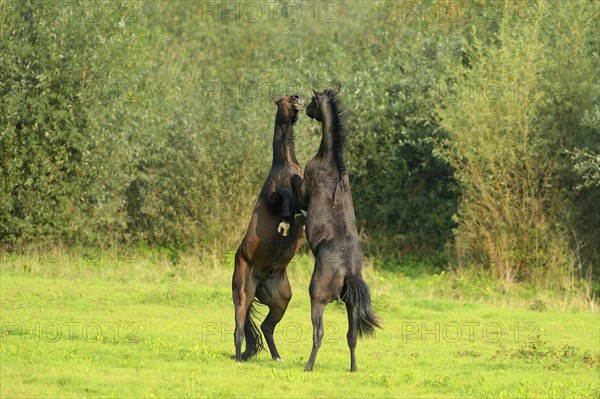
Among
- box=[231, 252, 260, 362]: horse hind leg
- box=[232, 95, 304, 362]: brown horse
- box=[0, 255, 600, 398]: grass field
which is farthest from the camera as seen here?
box=[232, 95, 304, 362]: brown horse

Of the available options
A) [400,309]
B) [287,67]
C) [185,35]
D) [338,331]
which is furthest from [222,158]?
[185,35]

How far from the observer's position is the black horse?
39.0ft

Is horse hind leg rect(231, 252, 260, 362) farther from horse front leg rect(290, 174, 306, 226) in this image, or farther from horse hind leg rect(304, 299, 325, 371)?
horse hind leg rect(304, 299, 325, 371)

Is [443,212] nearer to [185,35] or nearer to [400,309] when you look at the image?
[400,309]

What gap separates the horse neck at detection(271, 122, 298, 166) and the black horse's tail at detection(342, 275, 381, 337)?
2.30m

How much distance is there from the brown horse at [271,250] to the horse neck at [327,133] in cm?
71

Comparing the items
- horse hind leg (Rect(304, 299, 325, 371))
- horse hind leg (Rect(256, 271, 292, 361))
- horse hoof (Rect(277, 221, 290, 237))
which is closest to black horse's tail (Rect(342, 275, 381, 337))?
horse hind leg (Rect(304, 299, 325, 371))

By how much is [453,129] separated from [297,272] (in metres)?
5.78

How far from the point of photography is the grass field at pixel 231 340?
11055mm

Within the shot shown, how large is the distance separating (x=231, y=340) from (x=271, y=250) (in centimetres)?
312

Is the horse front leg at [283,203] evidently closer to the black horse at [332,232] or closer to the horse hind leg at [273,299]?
the black horse at [332,232]

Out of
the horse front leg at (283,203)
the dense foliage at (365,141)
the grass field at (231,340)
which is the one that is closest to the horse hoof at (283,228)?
the horse front leg at (283,203)

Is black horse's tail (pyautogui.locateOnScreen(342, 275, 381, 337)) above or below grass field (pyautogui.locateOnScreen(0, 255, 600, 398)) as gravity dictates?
above

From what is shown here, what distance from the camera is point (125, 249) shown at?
1171 inches
